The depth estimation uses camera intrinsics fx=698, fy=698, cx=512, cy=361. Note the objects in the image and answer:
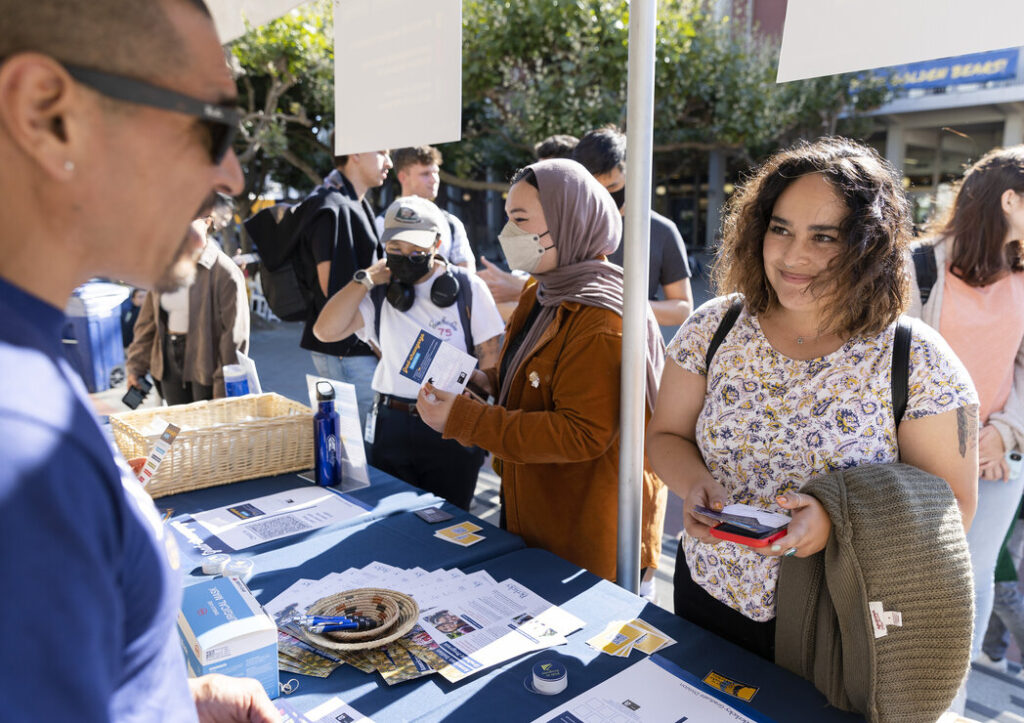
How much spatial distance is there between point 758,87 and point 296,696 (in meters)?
12.8

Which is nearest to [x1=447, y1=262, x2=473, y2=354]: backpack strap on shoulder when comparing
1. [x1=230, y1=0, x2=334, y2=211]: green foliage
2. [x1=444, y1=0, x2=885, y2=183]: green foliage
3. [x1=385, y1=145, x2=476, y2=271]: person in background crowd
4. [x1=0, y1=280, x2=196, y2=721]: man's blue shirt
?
[x1=385, y1=145, x2=476, y2=271]: person in background crowd

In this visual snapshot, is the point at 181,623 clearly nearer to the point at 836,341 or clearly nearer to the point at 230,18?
the point at 836,341

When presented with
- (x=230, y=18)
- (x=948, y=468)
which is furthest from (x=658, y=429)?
(x=230, y=18)

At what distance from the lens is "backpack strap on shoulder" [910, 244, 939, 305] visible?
2.44 metres

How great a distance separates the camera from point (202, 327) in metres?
3.67

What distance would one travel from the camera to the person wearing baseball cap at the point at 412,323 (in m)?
2.66

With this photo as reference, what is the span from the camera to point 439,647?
144 centimetres

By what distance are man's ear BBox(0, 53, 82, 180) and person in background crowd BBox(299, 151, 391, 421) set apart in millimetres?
2987

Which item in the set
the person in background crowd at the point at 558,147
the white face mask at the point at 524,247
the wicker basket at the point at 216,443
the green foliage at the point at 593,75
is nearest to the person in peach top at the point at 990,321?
the white face mask at the point at 524,247

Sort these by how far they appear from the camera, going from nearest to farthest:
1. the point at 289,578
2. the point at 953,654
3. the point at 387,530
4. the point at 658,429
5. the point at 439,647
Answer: the point at 953,654 < the point at 439,647 < the point at 289,578 < the point at 658,429 < the point at 387,530

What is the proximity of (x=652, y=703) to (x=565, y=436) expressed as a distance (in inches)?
28.6

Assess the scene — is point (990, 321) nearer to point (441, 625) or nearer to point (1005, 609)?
point (1005, 609)

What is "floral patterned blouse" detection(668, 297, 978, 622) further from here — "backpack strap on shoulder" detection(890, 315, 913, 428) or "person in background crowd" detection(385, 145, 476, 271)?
"person in background crowd" detection(385, 145, 476, 271)

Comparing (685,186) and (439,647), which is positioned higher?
(685,186)
